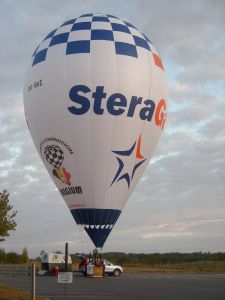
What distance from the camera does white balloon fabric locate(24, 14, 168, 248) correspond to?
27.1m

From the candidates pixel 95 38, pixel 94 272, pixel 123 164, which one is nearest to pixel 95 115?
pixel 123 164

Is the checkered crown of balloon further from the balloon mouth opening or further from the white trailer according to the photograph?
the white trailer

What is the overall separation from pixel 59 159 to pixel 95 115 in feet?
10.0

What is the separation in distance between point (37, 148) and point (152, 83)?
724cm

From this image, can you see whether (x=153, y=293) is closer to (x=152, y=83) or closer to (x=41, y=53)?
(x=152, y=83)

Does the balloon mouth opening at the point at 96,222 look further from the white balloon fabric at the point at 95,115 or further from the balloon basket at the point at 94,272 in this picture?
the balloon basket at the point at 94,272

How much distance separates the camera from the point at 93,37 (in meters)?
28.3

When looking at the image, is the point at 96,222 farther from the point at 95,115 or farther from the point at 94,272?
the point at 94,272

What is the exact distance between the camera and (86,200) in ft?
89.2

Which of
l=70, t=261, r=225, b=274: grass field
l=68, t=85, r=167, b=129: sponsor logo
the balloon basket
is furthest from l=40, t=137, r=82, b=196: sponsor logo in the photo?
l=70, t=261, r=225, b=274: grass field

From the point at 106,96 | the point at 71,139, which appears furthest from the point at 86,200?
the point at 106,96

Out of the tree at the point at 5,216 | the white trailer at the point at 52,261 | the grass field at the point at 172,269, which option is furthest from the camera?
the grass field at the point at 172,269

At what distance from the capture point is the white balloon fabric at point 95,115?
27.1 meters

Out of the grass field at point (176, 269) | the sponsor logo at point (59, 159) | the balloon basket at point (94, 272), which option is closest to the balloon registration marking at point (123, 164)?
the sponsor logo at point (59, 159)
